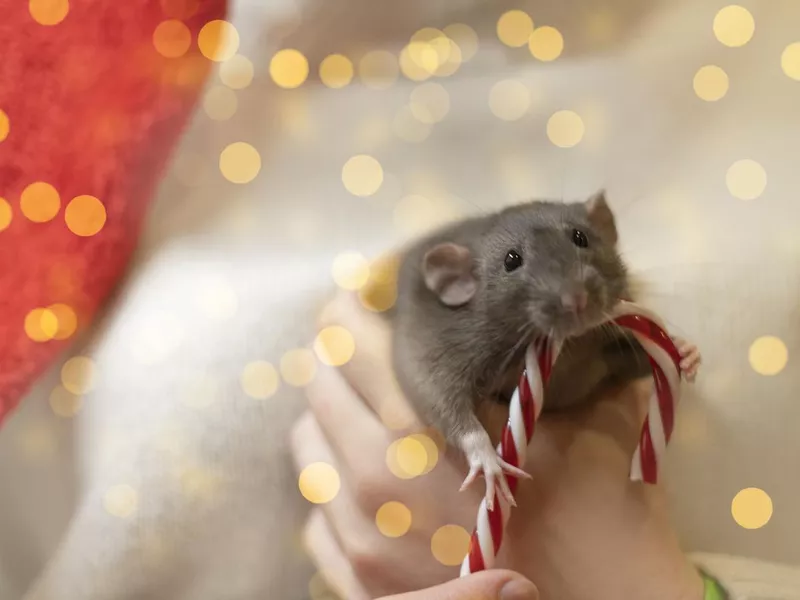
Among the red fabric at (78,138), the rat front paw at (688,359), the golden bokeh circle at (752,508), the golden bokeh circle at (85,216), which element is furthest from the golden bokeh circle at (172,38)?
the golden bokeh circle at (752,508)

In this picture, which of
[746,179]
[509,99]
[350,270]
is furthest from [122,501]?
[746,179]

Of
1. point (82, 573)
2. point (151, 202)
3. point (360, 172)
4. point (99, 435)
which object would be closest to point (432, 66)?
point (360, 172)

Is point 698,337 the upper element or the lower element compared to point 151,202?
lower

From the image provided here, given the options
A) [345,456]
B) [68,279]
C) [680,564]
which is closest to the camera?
[680,564]

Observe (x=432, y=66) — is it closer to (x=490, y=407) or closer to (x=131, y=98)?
(x=131, y=98)

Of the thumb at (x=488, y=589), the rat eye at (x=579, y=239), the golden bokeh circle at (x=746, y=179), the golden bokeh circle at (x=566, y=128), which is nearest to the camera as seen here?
the thumb at (x=488, y=589)

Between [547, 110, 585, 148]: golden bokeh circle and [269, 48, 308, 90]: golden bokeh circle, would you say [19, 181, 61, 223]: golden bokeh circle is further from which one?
[547, 110, 585, 148]: golden bokeh circle

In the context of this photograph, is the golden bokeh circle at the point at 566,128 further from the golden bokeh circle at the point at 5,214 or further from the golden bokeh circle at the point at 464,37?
the golden bokeh circle at the point at 5,214
